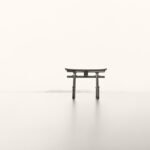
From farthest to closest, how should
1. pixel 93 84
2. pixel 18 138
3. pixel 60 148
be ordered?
pixel 93 84 < pixel 18 138 < pixel 60 148

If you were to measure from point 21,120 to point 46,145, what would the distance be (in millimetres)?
1008

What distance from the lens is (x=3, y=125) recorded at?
107 inches

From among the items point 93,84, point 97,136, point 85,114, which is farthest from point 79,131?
point 93,84

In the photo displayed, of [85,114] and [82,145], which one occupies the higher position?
[85,114]

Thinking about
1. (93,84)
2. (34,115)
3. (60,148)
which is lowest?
(60,148)

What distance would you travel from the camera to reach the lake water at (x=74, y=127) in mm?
2014

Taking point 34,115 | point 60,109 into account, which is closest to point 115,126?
point 34,115

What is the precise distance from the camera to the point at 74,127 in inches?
103

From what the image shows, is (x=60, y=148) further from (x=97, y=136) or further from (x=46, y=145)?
(x=97, y=136)

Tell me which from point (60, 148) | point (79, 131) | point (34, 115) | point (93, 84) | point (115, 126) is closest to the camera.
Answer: point (60, 148)

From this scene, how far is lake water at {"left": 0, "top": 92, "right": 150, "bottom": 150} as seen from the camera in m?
2.01

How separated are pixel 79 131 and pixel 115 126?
345 mm

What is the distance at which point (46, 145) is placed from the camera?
2.01 meters

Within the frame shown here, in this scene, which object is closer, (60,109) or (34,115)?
(34,115)
